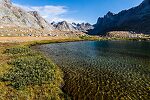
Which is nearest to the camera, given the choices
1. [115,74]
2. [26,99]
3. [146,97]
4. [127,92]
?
[26,99]

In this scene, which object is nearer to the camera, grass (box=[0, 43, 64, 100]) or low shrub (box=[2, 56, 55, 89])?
grass (box=[0, 43, 64, 100])

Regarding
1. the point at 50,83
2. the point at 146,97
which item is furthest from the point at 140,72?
the point at 50,83

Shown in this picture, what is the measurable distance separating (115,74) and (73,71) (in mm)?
9171

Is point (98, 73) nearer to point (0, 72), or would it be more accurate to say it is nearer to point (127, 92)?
point (127, 92)

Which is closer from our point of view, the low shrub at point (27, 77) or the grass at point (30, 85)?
the grass at point (30, 85)

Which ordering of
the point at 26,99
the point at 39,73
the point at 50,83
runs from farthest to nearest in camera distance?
the point at 39,73 → the point at 50,83 → the point at 26,99

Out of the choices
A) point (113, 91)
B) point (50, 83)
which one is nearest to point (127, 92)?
point (113, 91)

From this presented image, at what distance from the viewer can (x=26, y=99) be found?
100 ft

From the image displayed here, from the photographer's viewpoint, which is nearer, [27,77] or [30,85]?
[30,85]

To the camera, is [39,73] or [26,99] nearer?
[26,99]

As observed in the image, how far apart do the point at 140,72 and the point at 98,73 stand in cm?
957

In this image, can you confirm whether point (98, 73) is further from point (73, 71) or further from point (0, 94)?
point (0, 94)

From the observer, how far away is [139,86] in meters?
38.8

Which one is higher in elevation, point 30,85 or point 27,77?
point 27,77
